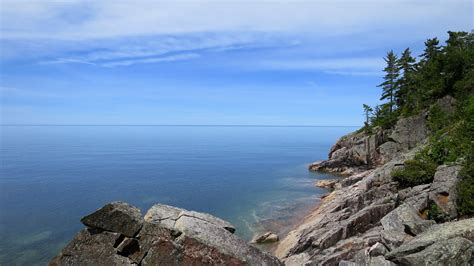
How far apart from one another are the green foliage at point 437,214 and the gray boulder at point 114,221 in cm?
1794

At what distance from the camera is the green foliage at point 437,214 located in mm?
21109

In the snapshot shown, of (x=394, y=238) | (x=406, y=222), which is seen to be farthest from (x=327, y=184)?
(x=394, y=238)

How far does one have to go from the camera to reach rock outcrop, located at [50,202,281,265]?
13.9 meters

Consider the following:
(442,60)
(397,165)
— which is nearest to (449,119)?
(442,60)

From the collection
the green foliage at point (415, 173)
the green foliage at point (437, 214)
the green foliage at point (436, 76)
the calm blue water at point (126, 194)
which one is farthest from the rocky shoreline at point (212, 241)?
the green foliage at point (436, 76)

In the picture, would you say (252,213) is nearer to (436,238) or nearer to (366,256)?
(366,256)

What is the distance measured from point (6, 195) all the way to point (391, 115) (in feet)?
248

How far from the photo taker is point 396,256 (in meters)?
14.4

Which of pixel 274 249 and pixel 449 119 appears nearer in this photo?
pixel 274 249

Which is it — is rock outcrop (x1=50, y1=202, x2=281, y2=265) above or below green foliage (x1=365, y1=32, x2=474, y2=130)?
below

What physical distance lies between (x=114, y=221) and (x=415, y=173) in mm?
26668

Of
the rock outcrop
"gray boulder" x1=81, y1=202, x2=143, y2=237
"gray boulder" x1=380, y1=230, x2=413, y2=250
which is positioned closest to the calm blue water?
the rock outcrop

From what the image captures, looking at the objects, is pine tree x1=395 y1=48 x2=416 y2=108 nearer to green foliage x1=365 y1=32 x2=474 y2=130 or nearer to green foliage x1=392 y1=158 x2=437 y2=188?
green foliage x1=365 y1=32 x2=474 y2=130

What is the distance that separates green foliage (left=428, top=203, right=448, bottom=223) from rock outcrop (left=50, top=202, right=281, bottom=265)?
13205 millimetres
